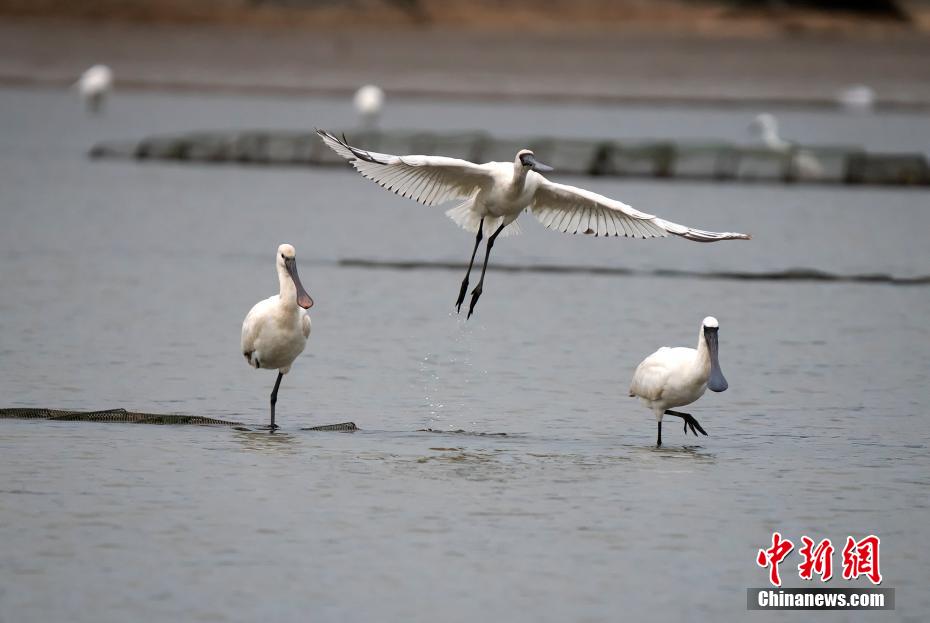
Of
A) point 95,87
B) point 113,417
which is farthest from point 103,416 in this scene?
point 95,87

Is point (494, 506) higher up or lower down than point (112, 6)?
lower down

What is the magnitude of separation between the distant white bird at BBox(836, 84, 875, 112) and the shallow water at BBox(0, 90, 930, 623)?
27.7 metres

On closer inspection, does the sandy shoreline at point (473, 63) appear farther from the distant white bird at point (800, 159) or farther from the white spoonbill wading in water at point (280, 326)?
the white spoonbill wading in water at point (280, 326)

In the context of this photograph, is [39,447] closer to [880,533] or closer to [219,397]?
[219,397]

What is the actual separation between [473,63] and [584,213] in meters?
45.6

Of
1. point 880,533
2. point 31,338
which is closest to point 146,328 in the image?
point 31,338

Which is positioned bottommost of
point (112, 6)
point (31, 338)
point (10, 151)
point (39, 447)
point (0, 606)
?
point (0, 606)

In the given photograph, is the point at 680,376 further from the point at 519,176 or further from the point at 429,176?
the point at 429,176

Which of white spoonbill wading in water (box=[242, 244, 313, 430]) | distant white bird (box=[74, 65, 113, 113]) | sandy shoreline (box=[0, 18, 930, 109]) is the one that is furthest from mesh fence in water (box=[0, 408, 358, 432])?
sandy shoreline (box=[0, 18, 930, 109])

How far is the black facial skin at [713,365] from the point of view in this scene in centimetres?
1241

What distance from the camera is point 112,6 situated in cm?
6762

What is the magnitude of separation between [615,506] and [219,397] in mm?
4100

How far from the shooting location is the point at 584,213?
49.0 feet

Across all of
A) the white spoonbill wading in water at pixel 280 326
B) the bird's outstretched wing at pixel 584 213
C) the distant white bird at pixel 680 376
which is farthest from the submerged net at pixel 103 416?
the bird's outstretched wing at pixel 584 213
